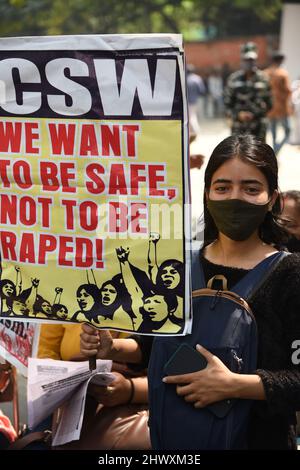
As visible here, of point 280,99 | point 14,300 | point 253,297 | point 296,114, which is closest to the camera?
point 253,297

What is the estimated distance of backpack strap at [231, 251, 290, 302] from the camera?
2.13 metres

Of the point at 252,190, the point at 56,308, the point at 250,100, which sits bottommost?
the point at 56,308

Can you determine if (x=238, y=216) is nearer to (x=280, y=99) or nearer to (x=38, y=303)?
(x=38, y=303)

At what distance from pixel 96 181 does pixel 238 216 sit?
43 cm

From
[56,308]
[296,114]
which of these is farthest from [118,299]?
[296,114]

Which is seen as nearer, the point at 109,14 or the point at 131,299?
the point at 131,299

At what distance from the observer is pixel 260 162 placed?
7.43 feet

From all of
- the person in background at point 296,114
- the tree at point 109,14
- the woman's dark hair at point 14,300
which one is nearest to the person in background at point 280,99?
the person in background at point 296,114

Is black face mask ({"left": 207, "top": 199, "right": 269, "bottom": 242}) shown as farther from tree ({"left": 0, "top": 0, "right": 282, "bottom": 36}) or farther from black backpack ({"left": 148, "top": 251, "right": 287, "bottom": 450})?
tree ({"left": 0, "top": 0, "right": 282, "bottom": 36})

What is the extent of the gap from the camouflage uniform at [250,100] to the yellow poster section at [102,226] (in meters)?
7.30

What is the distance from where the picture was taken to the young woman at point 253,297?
2.09m

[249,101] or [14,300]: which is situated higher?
[249,101]

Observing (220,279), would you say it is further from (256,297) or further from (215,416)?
(215,416)
